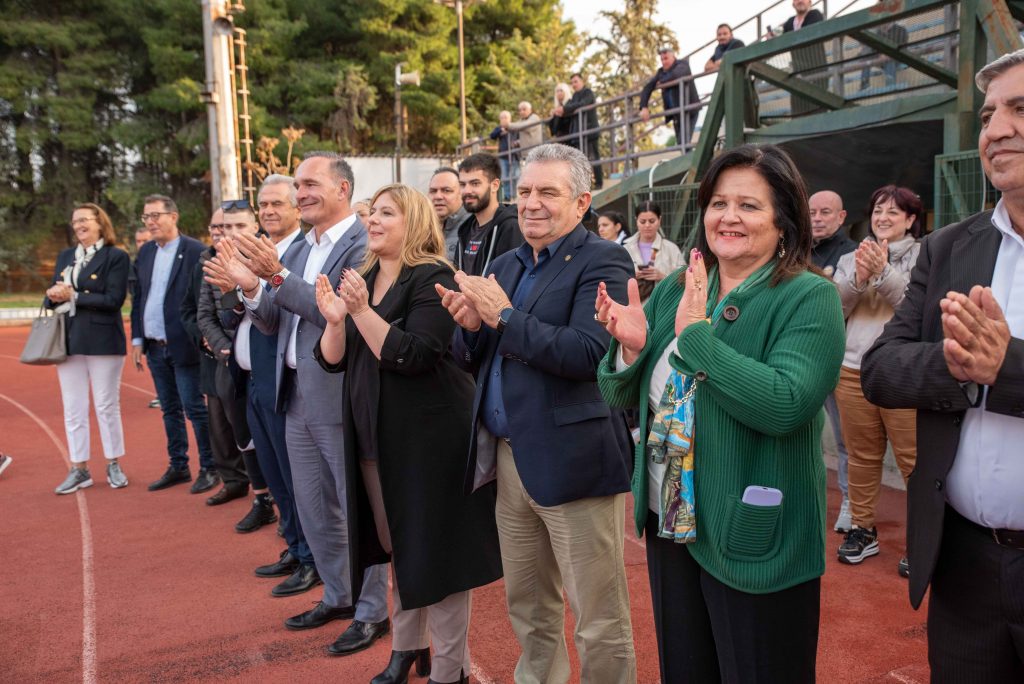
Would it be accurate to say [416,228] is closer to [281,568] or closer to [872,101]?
[281,568]

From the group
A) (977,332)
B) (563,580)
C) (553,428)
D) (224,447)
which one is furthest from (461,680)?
(224,447)

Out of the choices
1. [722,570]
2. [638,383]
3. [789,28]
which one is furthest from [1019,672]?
[789,28]

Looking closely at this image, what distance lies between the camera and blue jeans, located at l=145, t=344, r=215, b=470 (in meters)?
6.82

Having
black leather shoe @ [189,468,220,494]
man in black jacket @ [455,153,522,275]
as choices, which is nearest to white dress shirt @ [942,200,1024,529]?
man in black jacket @ [455,153,522,275]

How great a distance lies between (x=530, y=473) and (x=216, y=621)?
2543 mm

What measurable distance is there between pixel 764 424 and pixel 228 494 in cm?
555

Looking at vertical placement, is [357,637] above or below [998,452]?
below

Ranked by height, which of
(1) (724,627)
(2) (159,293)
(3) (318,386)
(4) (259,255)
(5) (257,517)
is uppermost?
(4) (259,255)

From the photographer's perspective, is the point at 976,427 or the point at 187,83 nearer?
the point at 976,427

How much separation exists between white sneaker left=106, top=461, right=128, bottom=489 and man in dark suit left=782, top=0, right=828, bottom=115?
7.47 meters

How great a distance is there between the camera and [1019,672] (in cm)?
194

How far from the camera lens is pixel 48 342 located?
6.66 m

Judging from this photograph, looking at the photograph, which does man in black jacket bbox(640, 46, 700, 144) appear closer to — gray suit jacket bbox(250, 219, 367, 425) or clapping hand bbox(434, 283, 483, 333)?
gray suit jacket bbox(250, 219, 367, 425)

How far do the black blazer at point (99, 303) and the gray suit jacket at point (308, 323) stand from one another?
3253mm
